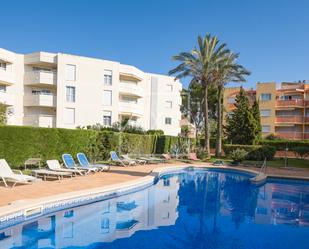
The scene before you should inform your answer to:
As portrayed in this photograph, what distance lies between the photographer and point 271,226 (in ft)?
31.3

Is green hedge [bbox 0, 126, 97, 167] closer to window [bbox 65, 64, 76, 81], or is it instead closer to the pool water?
the pool water

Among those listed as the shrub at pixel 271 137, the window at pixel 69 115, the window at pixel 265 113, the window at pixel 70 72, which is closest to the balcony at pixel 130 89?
the window at pixel 70 72

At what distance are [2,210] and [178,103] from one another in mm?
42829

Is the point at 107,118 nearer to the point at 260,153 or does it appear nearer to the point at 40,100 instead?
the point at 40,100

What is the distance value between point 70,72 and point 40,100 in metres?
5.17

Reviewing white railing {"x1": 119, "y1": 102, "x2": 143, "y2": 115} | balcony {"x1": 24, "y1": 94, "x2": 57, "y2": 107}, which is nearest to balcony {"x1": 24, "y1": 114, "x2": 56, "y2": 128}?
balcony {"x1": 24, "y1": 94, "x2": 57, "y2": 107}

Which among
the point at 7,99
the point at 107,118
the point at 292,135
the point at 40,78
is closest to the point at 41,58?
the point at 40,78

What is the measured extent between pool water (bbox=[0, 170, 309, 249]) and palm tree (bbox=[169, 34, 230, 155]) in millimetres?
17660

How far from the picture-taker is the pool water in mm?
7561

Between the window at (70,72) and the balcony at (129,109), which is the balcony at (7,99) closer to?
the window at (70,72)

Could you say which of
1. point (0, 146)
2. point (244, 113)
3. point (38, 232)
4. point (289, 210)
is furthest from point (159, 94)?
point (38, 232)

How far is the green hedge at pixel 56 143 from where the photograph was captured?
15.7 metres

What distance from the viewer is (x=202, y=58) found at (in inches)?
1182

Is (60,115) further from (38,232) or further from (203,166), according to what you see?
(38,232)
